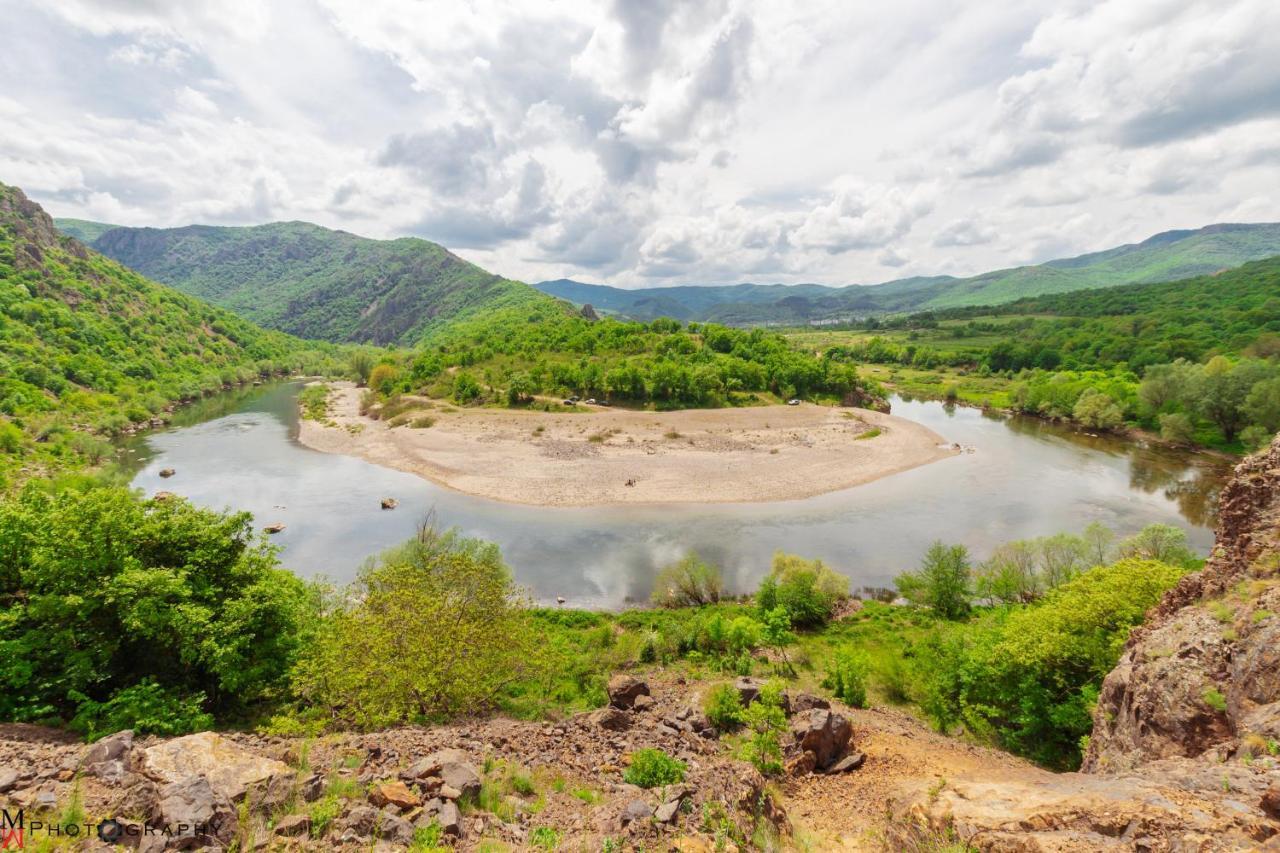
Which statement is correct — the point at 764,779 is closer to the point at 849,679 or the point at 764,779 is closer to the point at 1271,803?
the point at 1271,803

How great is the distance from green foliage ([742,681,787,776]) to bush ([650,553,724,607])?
19.5 m

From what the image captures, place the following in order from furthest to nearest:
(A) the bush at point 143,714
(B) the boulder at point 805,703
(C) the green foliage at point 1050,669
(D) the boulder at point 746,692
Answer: (C) the green foliage at point 1050,669 → (D) the boulder at point 746,692 → (B) the boulder at point 805,703 → (A) the bush at point 143,714

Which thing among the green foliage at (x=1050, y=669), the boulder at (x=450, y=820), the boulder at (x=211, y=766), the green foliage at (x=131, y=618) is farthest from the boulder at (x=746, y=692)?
the green foliage at (x=131, y=618)

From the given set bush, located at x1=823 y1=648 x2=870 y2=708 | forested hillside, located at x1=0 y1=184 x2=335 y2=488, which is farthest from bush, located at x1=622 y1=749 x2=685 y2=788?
forested hillside, located at x1=0 y1=184 x2=335 y2=488

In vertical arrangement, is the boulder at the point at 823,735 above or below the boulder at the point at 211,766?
below

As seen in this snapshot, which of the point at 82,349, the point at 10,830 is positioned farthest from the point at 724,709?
the point at 82,349

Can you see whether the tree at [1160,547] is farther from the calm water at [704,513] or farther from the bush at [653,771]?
the bush at [653,771]

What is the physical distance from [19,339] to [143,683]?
114834 mm

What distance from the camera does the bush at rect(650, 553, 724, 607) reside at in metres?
34.9

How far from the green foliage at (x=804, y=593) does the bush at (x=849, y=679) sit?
20.5 ft

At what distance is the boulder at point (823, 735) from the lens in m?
14.5

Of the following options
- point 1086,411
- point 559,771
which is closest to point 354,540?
point 559,771

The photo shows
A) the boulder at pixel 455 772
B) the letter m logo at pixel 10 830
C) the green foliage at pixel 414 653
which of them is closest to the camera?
the letter m logo at pixel 10 830

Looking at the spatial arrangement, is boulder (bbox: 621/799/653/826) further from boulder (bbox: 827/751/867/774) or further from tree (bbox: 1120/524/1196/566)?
tree (bbox: 1120/524/1196/566)
